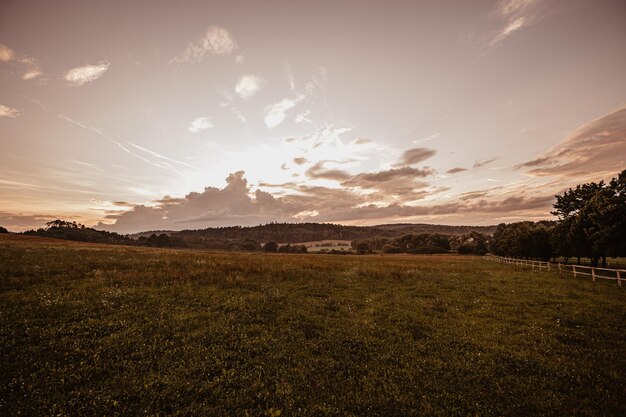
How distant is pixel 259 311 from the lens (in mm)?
15375

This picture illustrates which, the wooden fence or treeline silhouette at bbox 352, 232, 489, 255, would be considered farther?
treeline silhouette at bbox 352, 232, 489, 255

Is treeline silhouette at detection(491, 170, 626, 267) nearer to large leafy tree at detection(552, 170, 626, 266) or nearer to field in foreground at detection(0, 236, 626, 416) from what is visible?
large leafy tree at detection(552, 170, 626, 266)

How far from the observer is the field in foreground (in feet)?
26.0

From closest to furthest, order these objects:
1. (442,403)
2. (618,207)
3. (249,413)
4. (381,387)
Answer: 1. (249,413)
2. (442,403)
3. (381,387)
4. (618,207)

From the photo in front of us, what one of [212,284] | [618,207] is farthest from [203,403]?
[618,207]

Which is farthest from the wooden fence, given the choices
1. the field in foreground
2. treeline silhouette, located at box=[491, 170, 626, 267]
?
the field in foreground

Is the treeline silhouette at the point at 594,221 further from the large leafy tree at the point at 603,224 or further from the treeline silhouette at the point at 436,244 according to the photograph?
the treeline silhouette at the point at 436,244

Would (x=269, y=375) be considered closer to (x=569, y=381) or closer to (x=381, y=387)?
(x=381, y=387)

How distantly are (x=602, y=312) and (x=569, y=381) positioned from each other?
11509 mm

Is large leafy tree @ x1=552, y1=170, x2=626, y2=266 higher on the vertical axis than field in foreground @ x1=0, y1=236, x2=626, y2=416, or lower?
higher

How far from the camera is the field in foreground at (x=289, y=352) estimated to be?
7930 mm

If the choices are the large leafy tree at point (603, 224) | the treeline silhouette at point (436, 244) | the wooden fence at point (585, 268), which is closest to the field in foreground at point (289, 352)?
the wooden fence at point (585, 268)

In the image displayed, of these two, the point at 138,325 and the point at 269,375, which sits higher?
the point at 138,325

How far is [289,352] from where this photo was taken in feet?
36.3
